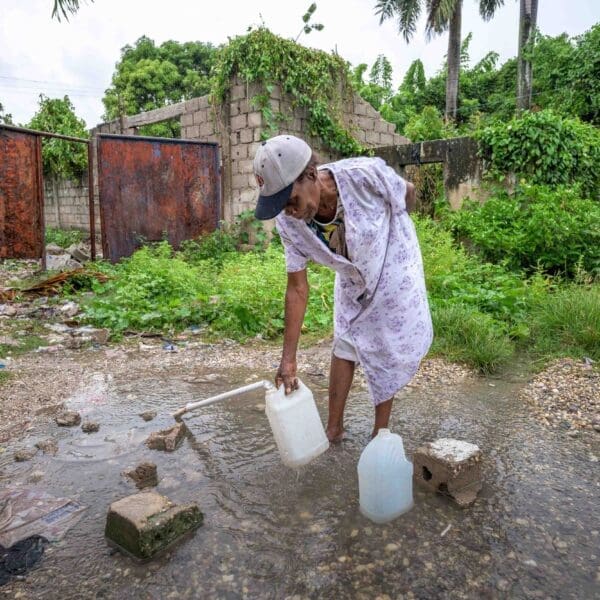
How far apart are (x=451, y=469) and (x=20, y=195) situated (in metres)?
5.77

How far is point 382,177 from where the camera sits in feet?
6.32

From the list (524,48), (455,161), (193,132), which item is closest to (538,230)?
(455,161)

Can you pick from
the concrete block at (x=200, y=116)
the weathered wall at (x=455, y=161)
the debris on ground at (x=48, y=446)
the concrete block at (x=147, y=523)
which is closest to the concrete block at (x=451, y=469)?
the concrete block at (x=147, y=523)

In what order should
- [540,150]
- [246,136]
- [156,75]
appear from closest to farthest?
[540,150], [246,136], [156,75]

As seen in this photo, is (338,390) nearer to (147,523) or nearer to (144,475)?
(144,475)

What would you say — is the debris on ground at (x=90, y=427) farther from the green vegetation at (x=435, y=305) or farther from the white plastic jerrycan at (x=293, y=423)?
the green vegetation at (x=435, y=305)

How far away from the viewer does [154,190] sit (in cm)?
706

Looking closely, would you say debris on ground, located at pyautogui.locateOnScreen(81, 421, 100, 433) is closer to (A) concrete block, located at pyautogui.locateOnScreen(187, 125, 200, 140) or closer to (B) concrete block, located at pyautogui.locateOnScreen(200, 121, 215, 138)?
(B) concrete block, located at pyautogui.locateOnScreen(200, 121, 215, 138)

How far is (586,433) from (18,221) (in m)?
6.00

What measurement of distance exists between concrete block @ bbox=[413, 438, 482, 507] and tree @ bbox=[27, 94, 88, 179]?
1196cm

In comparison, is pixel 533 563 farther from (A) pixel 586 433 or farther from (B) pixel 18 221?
(B) pixel 18 221

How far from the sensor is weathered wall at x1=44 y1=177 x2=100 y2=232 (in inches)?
481

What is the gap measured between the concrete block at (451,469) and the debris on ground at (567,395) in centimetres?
93

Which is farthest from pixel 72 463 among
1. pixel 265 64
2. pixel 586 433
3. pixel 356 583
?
pixel 265 64
